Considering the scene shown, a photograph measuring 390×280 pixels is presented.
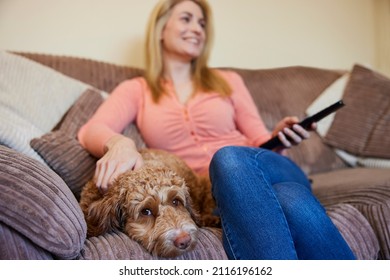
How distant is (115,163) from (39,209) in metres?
0.32

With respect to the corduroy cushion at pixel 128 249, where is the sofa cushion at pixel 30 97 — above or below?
above

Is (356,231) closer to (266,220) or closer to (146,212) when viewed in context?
(266,220)

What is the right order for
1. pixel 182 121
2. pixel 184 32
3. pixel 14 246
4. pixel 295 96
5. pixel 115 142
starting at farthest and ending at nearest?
pixel 295 96 → pixel 184 32 → pixel 182 121 → pixel 115 142 → pixel 14 246

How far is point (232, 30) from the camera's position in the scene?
1.72m

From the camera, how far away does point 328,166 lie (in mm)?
1758

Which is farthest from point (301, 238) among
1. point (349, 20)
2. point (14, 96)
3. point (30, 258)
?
point (349, 20)

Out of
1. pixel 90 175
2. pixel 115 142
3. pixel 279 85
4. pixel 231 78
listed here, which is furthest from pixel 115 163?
pixel 279 85

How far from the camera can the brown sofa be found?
717 millimetres

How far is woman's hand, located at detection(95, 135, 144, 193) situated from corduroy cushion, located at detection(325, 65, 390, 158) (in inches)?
41.8

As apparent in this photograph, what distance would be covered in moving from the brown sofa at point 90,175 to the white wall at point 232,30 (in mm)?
67

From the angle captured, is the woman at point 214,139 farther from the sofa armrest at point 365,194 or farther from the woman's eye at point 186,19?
the sofa armrest at point 365,194

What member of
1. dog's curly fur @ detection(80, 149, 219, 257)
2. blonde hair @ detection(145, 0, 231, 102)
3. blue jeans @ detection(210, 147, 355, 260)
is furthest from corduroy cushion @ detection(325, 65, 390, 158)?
dog's curly fur @ detection(80, 149, 219, 257)

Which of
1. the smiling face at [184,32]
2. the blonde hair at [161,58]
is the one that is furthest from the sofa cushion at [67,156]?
the smiling face at [184,32]

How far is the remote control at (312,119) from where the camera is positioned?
1057 mm
